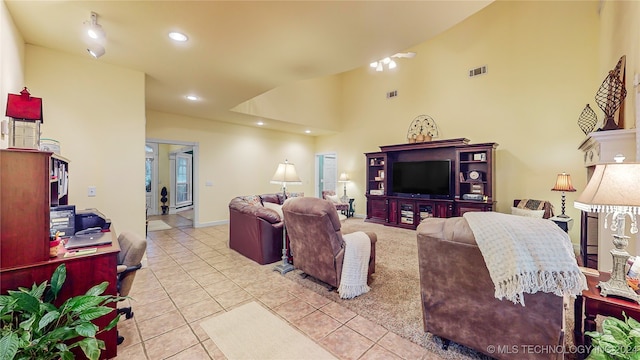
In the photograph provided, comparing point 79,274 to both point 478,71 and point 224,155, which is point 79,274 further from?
point 478,71

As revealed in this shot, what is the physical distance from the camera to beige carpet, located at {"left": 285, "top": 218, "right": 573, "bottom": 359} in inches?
Answer: 75.7

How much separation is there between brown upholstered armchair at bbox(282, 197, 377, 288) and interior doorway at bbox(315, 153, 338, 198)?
19.2ft

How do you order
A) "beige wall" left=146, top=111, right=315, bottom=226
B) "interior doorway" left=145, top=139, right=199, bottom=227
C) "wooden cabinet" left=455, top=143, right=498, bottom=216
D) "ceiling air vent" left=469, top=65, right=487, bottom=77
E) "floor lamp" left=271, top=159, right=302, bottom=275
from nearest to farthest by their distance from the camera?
"floor lamp" left=271, top=159, right=302, bottom=275
"wooden cabinet" left=455, top=143, right=498, bottom=216
"ceiling air vent" left=469, top=65, right=487, bottom=77
"beige wall" left=146, top=111, right=315, bottom=226
"interior doorway" left=145, top=139, right=199, bottom=227

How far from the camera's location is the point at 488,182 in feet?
16.5

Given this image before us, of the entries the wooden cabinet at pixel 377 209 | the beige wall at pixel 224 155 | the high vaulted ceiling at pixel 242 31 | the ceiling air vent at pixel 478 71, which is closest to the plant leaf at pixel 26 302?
the high vaulted ceiling at pixel 242 31

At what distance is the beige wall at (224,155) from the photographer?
5.87 metres

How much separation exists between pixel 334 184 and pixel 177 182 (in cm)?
554

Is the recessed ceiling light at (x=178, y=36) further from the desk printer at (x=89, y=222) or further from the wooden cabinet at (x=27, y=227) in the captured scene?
the desk printer at (x=89, y=222)

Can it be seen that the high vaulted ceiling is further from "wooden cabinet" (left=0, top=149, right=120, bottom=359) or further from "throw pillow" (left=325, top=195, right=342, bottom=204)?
"throw pillow" (left=325, top=195, right=342, bottom=204)

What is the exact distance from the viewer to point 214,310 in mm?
2424

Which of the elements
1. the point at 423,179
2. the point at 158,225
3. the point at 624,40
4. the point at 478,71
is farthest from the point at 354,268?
the point at 158,225

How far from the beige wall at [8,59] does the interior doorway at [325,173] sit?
7.00m

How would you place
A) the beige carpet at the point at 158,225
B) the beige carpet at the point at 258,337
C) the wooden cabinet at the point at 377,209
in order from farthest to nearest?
the wooden cabinet at the point at 377,209
the beige carpet at the point at 158,225
the beige carpet at the point at 258,337

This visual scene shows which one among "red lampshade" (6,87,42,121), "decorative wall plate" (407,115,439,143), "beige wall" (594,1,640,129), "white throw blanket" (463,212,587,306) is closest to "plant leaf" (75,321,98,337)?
"red lampshade" (6,87,42,121)
